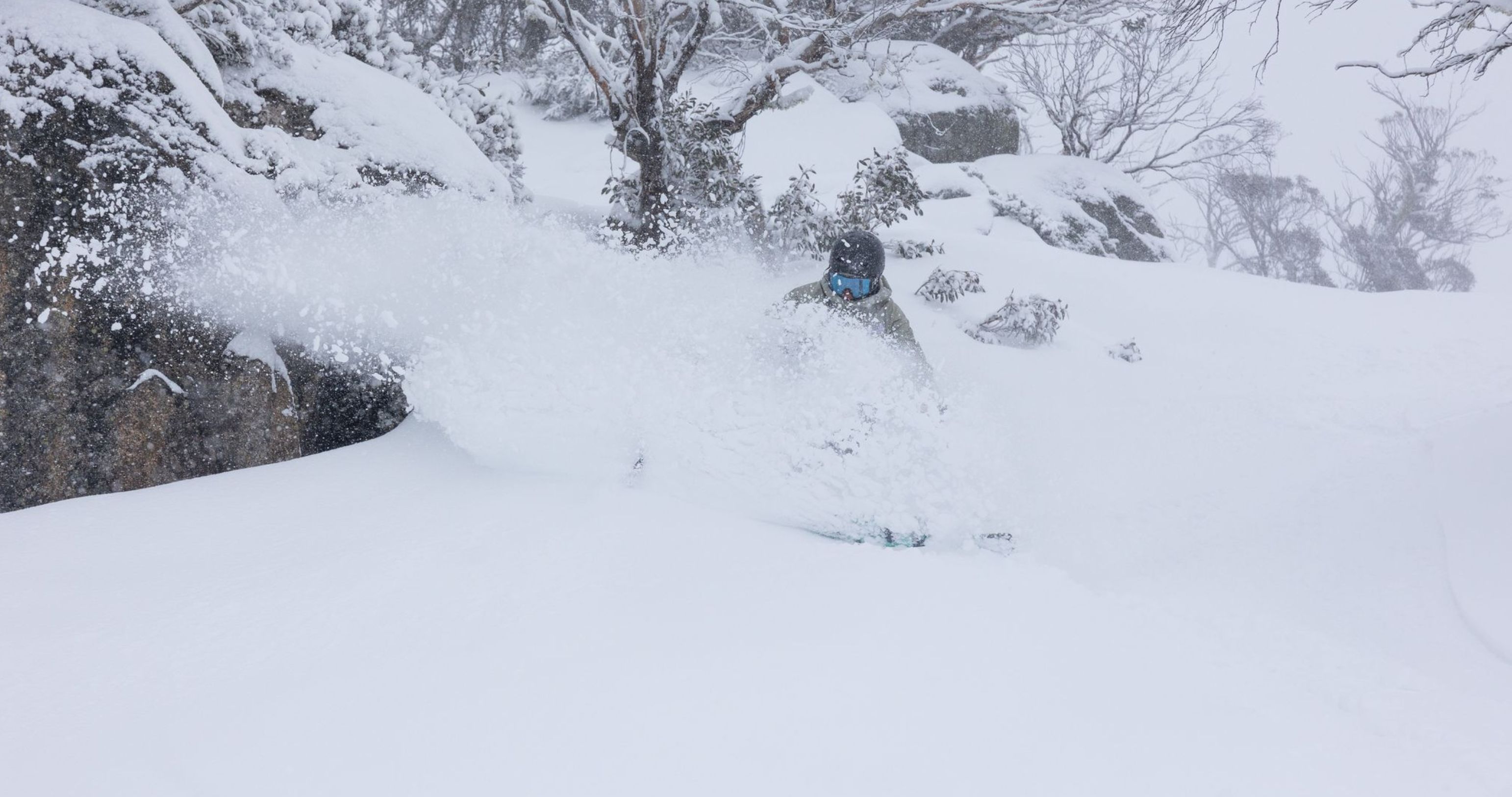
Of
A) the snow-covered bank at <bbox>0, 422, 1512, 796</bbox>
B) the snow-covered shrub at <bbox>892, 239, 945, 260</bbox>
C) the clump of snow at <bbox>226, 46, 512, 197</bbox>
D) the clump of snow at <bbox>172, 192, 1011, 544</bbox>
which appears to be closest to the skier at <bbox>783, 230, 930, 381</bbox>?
the clump of snow at <bbox>172, 192, 1011, 544</bbox>

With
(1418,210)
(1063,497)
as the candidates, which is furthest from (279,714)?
(1418,210)

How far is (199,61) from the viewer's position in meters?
4.41

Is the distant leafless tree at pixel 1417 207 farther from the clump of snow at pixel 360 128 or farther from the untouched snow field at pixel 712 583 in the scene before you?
the clump of snow at pixel 360 128

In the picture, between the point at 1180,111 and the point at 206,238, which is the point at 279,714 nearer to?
the point at 206,238

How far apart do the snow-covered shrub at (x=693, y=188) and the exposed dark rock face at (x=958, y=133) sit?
770 cm

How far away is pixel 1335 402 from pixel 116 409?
766cm

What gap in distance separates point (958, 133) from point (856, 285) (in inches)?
441

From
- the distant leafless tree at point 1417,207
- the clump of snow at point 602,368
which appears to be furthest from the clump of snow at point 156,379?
the distant leafless tree at point 1417,207

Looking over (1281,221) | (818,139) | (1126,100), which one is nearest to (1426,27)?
(818,139)

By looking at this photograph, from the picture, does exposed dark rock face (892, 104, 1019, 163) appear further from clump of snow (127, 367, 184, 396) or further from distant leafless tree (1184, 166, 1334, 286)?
clump of snow (127, 367, 184, 396)

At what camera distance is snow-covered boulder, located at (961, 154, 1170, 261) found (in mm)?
12133

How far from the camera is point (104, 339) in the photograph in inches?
144

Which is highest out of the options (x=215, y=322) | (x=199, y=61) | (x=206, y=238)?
(x=199, y=61)

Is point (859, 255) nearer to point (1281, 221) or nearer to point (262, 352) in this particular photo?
point (262, 352)
